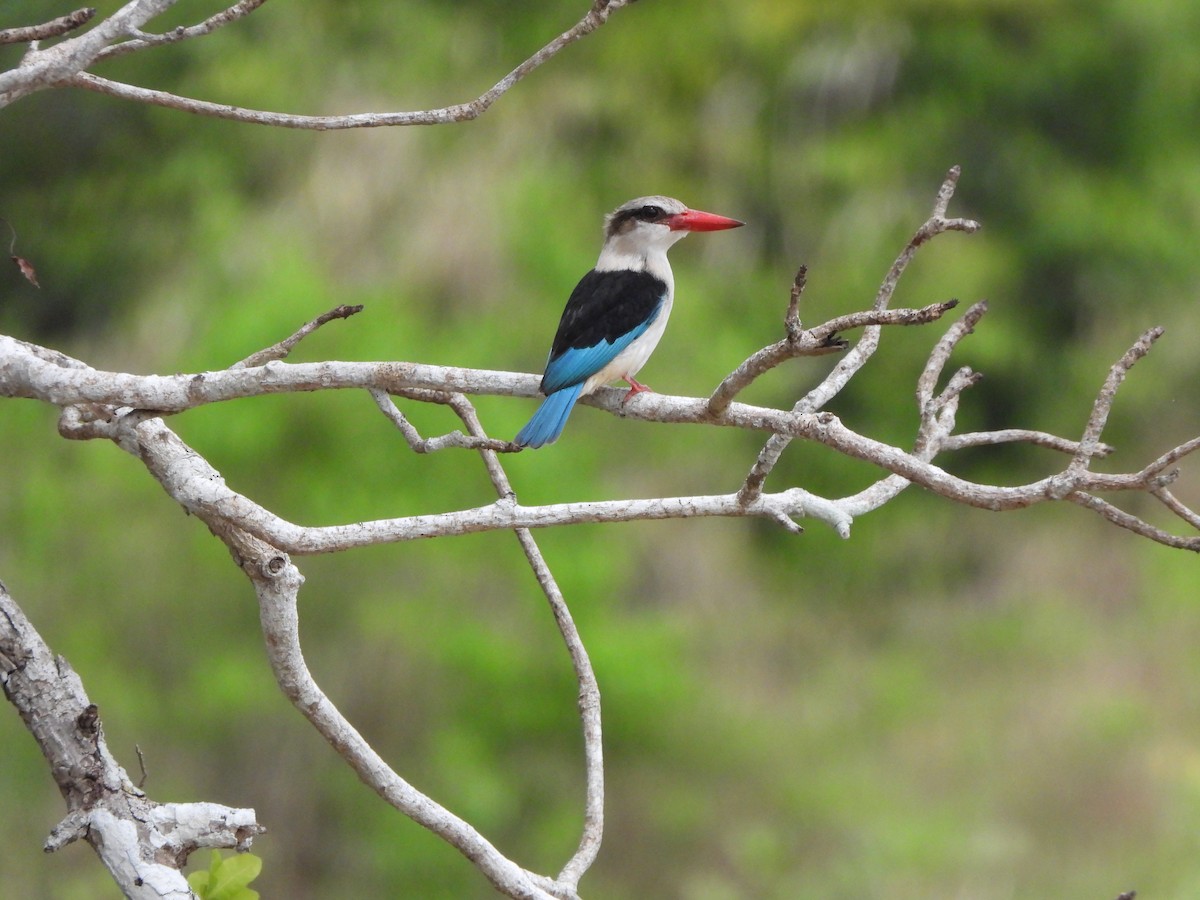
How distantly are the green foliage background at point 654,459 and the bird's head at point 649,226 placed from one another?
2249 millimetres

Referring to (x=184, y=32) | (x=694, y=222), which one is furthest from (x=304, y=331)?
(x=694, y=222)

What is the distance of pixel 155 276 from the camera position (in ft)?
33.7

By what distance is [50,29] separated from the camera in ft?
7.14

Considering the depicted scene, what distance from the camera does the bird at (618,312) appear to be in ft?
12.3

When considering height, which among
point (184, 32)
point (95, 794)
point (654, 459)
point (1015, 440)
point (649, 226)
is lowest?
point (654, 459)

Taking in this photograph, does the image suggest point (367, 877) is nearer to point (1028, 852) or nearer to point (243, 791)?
point (243, 791)

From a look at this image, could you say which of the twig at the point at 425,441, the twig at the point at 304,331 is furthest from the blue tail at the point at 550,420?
the twig at the point at 304,331

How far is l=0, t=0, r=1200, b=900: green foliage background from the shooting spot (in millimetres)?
8906

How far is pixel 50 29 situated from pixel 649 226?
2.66m

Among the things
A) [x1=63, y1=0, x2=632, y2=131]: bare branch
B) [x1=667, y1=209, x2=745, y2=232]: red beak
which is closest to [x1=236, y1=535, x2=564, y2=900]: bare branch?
[x1=63, y1=0, x2=632, y2=131]: bare branch

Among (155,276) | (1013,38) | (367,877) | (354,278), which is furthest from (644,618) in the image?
(1013,38)

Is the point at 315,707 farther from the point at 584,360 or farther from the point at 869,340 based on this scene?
the point at 584,360

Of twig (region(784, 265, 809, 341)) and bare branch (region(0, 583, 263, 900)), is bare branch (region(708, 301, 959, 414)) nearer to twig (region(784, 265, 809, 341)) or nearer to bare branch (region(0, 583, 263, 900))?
twig (region(784, 265, 809, 341))

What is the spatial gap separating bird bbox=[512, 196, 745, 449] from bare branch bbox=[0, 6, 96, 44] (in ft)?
4.15
